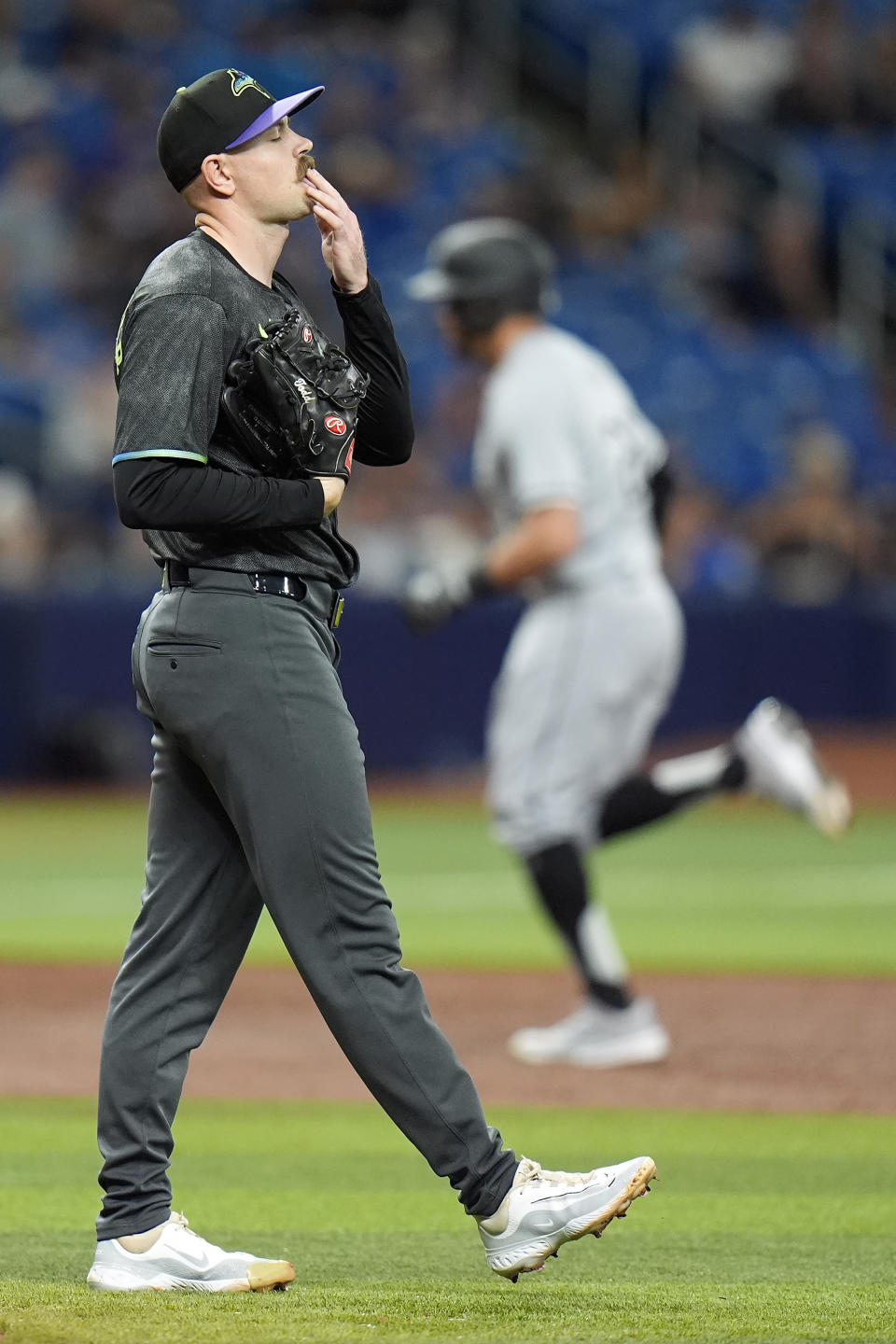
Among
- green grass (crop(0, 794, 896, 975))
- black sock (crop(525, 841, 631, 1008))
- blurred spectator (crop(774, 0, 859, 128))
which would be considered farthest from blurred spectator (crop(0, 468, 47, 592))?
blurred spectator (crop(774, 0, 859, 128))

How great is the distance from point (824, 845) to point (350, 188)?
28.6ft

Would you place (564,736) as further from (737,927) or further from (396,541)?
(396,541)

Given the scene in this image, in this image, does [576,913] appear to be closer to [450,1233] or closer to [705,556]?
[450,1233]

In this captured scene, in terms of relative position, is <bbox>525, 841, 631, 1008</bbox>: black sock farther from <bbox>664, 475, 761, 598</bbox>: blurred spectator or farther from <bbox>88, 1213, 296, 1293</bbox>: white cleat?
<bbox>664, 475, 761, 598</bbox>: blurred spectator

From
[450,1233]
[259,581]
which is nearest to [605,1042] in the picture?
[450,1233]

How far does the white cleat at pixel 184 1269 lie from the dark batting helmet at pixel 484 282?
391 centimetres

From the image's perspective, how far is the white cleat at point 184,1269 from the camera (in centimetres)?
377

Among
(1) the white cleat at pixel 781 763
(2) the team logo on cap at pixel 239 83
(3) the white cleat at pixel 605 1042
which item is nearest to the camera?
(2) the team logo on cap at pixel 239 83

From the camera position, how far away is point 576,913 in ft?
22.3

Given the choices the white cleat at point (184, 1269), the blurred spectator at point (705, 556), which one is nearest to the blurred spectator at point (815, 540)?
the blurred spectator at point (705, 556)

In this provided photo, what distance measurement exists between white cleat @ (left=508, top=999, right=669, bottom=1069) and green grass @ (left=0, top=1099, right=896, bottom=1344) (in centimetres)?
82

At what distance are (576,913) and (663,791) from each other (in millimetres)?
580

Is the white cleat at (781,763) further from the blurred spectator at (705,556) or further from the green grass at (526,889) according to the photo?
the blurred spectator at (705,556)

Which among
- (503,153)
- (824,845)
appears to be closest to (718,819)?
(824,845)
